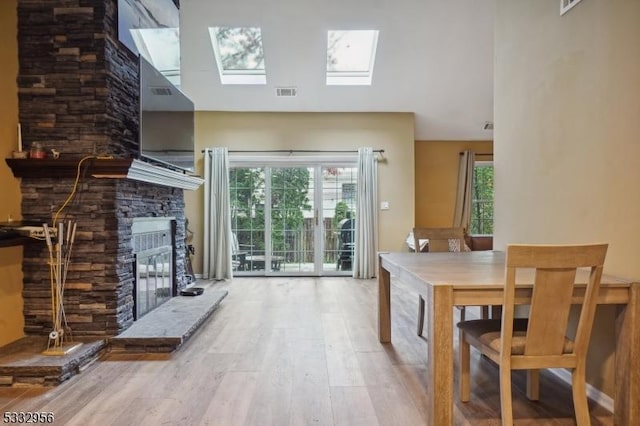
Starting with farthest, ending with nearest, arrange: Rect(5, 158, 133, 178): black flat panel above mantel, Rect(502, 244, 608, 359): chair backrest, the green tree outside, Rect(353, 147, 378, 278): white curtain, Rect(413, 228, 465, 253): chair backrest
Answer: the green tree outside → Rect(353, 147, 378, 278): white curtain → Rect(413, 228, 465, 253): chair backrest → Rect(5, 158, 133, 178): black flat panel above mantel → Rect(502, 244, 608, 359): chair backrest

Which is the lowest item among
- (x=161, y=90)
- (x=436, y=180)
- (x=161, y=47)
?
(x=436, y=180)

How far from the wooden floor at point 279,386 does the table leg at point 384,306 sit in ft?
0.29

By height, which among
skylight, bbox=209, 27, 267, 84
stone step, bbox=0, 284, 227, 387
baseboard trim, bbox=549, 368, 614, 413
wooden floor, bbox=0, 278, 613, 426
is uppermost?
skylight, bbox=209, 27, 267, 84

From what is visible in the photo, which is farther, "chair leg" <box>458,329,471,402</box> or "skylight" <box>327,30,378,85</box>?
"skylight" <box>327,30,378,85</box>

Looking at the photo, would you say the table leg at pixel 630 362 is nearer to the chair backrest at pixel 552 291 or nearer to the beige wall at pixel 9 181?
the chair backrest at pixel 552 291

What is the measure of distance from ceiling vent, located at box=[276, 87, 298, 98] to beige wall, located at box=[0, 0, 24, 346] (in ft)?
10.2

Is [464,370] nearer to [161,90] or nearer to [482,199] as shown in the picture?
[161,90]

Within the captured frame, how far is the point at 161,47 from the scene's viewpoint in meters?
3.73

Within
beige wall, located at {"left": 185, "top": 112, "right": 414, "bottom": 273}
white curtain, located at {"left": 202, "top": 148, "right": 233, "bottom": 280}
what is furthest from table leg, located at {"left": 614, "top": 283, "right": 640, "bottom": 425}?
white curtain, located at {"left": 202, "top": 148, "right": 233, "bottom": 280}

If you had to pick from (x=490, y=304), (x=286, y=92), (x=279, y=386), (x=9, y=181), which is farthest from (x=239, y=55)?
(x=490, y=304)

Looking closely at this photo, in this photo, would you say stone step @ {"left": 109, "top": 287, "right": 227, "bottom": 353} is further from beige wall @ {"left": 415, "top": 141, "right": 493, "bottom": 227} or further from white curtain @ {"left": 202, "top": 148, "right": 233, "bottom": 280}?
beige wall @ {"left": 415, "top": 141, "right": 493, "bottom": 227}

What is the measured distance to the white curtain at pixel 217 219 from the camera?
5.61 metres

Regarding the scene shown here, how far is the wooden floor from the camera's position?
1925 mm

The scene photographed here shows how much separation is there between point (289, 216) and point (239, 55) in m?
2.47
